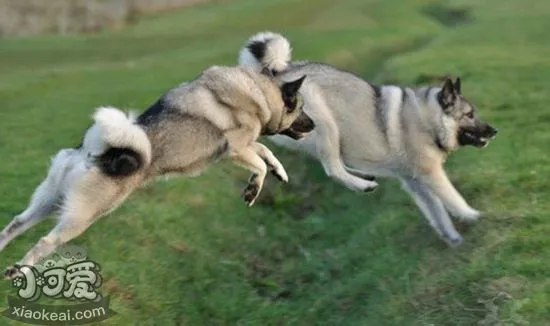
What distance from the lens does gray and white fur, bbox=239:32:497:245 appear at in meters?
8.62

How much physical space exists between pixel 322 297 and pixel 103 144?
9.30ft

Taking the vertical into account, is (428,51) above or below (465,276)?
below

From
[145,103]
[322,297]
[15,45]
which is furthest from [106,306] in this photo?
[15,45]

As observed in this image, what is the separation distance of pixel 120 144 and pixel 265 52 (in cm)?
254

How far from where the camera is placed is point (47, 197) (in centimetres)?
674

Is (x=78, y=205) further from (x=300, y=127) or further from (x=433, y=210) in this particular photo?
(x=433, y=210)

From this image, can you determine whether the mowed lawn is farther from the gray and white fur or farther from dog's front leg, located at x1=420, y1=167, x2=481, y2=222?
the gray and white fur

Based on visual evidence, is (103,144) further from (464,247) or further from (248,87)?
(464,247)

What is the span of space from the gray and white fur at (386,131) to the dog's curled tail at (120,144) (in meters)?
2.24

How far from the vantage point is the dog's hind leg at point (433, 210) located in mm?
8258

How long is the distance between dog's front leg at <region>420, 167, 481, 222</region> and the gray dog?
4.96ft

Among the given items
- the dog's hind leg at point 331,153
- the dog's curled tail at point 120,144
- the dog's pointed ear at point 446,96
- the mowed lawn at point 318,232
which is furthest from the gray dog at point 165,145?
the dog's pointed ear at point 446,96

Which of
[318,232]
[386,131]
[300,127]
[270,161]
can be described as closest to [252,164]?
[270,161]

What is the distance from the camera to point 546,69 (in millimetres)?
14766
